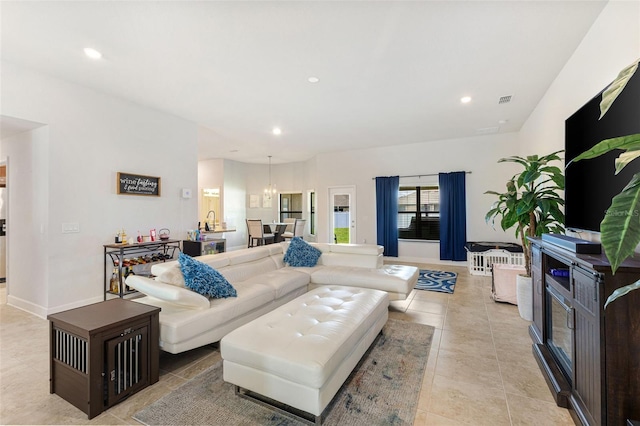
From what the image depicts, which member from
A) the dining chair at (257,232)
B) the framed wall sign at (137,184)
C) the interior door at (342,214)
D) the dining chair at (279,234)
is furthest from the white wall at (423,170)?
the framed wall sign at (137,184)

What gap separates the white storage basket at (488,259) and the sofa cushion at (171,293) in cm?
506

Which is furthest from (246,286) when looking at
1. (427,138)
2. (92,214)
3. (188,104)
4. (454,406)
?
(427,138)

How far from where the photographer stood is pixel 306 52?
2.93 meters

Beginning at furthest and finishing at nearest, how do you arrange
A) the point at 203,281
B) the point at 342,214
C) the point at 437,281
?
the point at 342,214 → the point at 437,281 → the point at 203,281

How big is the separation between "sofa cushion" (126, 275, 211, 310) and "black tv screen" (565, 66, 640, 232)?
9.64 feet

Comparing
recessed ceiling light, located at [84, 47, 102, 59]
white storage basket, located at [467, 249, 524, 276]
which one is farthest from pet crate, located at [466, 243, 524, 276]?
recessed ceiling light, located at [84, 47, 102, 59]

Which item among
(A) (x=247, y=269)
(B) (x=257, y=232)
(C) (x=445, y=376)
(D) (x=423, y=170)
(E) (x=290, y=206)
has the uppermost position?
(D) (x=423, y=170)

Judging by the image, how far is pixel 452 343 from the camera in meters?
2.71

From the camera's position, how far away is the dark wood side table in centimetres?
173

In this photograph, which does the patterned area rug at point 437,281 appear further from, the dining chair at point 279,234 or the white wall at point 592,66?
the dining chair at point 279,234

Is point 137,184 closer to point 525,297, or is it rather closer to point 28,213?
point 28,213

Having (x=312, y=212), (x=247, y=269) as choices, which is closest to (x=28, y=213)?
(x=247, y=269)

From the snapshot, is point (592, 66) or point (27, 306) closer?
point (592, 66)

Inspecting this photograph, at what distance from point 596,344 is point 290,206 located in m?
9.09
